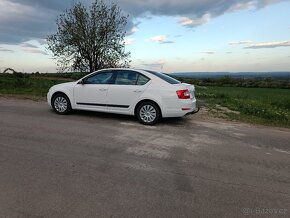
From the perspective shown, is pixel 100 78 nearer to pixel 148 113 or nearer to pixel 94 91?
pixel 94 91

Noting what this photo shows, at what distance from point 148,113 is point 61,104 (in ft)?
9.66

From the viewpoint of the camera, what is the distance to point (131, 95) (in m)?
8.52

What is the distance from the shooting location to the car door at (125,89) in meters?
8.51

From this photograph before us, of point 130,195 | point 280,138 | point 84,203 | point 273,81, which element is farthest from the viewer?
point 273,81

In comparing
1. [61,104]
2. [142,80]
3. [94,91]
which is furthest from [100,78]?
[61,104]

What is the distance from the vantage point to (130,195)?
3.85 metres

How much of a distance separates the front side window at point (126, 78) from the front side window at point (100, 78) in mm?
283

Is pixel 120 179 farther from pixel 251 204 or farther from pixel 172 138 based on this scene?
pixel 172 138

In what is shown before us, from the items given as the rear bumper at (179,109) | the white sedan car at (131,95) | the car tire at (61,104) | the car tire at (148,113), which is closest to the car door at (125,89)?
the white sedan car at (131,95)

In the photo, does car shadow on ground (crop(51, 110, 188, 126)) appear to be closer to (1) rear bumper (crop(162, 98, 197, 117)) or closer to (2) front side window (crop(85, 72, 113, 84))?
(1) rear bumper (crop(162, 98, 197, 117))

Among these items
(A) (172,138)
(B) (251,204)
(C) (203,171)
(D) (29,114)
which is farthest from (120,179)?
(D) (29,114)

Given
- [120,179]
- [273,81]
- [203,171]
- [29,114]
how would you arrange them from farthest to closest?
[273,81]
[29,114]
[203,171]
[120,179]

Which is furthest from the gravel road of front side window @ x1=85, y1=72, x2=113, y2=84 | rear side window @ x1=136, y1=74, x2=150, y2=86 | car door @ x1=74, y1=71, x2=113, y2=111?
front side window @ x1=85, y1=72, x2=113, y2=84

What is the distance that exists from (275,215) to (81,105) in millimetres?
6792
